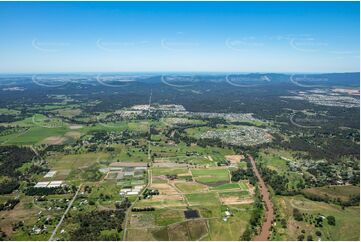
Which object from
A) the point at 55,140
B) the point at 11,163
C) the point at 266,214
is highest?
the point at 266,214

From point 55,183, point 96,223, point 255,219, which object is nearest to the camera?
point 96,223

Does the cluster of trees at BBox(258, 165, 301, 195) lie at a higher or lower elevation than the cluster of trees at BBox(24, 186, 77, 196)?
higher

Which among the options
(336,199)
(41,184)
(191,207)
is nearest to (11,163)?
(41,184)

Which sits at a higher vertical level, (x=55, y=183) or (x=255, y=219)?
(x=255, y=219)

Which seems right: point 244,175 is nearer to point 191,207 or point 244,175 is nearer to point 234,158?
point 234,158

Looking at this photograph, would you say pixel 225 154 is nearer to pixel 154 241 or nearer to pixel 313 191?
pixel 313 191

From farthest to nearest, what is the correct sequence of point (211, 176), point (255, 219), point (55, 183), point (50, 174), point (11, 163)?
point (11, 163) → point (50, 174) → point (211, 176) → point (55, 183) → point (255, 219)

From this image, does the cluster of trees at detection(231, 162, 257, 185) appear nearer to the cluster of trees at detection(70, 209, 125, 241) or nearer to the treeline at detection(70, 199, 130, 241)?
the treeline at detection(70, 199, 130, 241)

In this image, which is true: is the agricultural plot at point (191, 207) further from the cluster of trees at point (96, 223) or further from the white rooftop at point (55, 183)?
the white rooftop at point (55, 183)

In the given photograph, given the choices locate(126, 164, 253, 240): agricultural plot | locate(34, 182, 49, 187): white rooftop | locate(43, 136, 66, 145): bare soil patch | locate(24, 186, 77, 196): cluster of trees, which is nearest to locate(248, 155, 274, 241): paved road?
locate(126, 164, 253, 240): agricultural plot

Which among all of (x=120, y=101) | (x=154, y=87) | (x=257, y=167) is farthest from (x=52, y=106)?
(x=257, y=167)

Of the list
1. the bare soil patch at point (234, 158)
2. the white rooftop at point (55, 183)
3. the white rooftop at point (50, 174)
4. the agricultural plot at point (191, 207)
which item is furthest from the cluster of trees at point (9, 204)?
the bare soil patch at point (234, 158)
